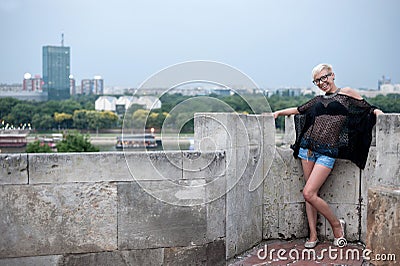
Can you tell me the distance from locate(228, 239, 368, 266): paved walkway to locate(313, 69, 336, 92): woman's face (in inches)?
59.5

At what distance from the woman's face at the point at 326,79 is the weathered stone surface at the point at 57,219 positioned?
6.92 feet

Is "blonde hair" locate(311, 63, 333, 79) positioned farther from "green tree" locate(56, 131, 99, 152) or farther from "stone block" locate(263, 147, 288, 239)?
"green tree" locate(56, 131, 99, 152)

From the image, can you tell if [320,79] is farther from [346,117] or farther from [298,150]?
[298,150]

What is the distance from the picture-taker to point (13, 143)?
6769 cm

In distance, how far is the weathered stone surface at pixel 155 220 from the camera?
4246 mm

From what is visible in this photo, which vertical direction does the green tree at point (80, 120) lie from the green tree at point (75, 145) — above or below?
above

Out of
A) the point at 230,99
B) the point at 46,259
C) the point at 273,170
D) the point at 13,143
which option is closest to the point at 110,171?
the point at 46,259

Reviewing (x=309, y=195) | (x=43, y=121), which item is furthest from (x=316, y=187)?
(x=43, y=121)

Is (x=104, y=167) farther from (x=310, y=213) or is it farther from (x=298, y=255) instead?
(x=310, y=213)

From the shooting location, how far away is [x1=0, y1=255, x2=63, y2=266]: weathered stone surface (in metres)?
4.00

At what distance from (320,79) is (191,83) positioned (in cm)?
123

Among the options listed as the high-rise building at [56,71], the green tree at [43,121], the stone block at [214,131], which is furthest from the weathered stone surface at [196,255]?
the high-rise building at [56,71]

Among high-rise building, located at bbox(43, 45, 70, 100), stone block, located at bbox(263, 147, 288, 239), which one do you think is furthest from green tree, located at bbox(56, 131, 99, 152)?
stone block, located at bbox(263, 147, 288, 239)

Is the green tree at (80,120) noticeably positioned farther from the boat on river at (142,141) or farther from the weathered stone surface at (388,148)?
the weathered stone surface at (388,148)
